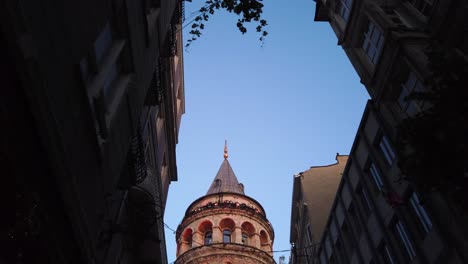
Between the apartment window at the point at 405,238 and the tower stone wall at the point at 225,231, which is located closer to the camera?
the apartment window at the point at 405,238

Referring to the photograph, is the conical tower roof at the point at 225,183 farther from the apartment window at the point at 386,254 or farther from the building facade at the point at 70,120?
the building facade at the point at 70,120

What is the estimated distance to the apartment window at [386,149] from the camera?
561 inches

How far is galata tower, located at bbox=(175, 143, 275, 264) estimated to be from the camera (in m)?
36.1

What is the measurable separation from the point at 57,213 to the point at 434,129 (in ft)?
19.9

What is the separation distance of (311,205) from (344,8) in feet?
40.5

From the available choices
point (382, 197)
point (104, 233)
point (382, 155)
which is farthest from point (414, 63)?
point (104, 233)

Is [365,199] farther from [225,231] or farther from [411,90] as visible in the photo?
[225,231]

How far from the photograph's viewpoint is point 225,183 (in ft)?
146

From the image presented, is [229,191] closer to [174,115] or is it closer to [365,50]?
[174,115]

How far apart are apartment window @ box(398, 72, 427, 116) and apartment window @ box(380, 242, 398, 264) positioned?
447 centimetres

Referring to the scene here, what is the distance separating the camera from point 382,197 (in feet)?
47.9

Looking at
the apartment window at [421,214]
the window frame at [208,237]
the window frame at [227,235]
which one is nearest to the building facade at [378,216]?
the apartment window at [421,214]

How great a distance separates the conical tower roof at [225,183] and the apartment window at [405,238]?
96.7ft

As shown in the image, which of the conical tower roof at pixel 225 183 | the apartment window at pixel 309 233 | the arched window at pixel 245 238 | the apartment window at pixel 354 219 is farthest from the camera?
the conical tower roof at pixel 225 183
